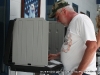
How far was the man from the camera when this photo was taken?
1.79 m

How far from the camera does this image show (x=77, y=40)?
187cm

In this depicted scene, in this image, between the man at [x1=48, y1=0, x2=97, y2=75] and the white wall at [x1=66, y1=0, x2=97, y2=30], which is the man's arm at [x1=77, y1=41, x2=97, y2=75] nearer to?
the man at [x1=48, y1=0, x2=97, y2=75]

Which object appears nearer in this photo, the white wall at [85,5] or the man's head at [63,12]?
the man's head at [63,12]

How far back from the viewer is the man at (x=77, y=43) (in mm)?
1787

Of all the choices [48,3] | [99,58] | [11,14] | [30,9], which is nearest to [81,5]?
[99,58]

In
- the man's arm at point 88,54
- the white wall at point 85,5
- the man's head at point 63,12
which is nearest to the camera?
the man's arm at point 88,54

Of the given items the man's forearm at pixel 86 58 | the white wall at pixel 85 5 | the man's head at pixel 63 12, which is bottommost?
the man's forearm at pixel 86 58

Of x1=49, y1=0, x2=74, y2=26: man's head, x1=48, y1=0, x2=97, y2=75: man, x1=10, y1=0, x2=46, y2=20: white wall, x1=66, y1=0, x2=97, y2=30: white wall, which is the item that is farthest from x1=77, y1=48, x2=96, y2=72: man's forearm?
x1=66, y1=0, x2=97, y2=30: white wall

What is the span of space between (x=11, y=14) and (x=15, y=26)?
1.45ft

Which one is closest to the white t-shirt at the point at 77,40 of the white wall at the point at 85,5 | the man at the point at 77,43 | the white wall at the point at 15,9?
the man at the point at 77,43

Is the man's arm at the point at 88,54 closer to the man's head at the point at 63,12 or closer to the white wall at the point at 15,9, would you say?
the man's head at the point at 63,12

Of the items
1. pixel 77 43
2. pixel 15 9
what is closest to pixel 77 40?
pixel 77 43

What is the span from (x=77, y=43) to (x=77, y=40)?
2cm

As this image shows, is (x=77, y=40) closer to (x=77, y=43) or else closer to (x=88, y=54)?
(x=77, y=43)
